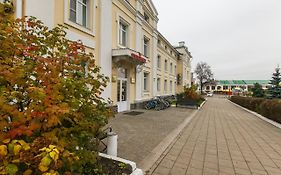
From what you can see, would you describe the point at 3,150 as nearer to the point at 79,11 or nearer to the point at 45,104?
the point at 45,104

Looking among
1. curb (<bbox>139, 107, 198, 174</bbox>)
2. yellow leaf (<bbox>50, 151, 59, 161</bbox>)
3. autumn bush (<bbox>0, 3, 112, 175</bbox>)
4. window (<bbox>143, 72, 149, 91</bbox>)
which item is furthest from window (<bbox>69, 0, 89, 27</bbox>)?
window (<bbox>143, 72, 149, 91</bbox>)

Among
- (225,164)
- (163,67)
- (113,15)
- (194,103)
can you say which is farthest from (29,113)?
(163,67)

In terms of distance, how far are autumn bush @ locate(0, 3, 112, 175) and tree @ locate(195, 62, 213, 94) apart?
6522 centimetres

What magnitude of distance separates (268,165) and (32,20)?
18.7 ft

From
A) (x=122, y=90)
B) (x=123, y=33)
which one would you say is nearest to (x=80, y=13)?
(x=123, y=33)

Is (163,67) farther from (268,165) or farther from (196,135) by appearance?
(268,165)

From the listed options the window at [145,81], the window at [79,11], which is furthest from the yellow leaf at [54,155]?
the window at [145,81]

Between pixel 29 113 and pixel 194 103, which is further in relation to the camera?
pixel 194 103

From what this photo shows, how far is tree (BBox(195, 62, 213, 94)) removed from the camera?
65.1m

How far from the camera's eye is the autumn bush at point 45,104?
1707 mm

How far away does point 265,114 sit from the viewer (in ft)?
41.6

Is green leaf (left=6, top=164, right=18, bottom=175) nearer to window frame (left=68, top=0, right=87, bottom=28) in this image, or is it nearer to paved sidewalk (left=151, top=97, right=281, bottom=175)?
paved sidewalk (left=151, top=97, right=281, bottom=175)

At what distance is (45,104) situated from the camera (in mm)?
1973

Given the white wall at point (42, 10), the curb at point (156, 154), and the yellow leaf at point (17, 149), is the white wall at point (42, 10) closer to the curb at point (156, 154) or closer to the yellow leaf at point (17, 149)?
the curb at point (156, 154)
